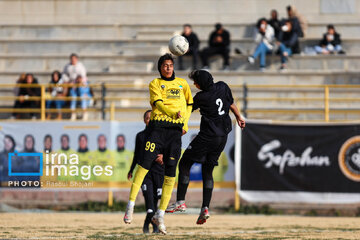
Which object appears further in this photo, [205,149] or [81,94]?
[81,94]

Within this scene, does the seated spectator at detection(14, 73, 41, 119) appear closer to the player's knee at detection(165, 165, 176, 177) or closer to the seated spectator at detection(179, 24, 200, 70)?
the seated spectator at detection(179, 24, 200, 70)

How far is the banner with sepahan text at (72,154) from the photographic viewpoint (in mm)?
21062

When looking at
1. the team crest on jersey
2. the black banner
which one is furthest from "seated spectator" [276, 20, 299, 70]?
the team crest on jersey

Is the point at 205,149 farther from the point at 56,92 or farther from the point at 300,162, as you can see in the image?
the point at 56,92

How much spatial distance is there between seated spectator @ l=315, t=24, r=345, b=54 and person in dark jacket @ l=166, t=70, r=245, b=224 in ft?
42.6

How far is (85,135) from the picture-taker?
843 inches

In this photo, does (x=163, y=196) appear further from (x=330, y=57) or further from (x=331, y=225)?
(x=330, y=57)

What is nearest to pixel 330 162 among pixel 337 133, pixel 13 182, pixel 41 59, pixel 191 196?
pixel 337 133

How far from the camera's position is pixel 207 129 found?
13.3 meters

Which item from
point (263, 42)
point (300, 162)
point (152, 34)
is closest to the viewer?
point (300, 162)

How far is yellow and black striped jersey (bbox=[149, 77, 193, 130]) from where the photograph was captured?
12711 mm

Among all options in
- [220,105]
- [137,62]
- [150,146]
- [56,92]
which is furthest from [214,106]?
[137,62]

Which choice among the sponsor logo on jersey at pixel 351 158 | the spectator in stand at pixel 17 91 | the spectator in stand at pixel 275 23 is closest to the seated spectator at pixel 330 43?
the spectator in stand at pixel 275 23

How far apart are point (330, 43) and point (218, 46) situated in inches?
131
